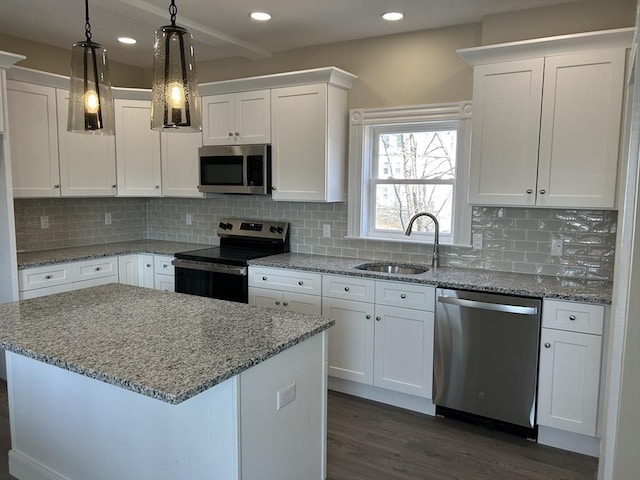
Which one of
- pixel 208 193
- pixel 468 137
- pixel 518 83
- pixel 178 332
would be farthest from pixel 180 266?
pixel 518 83

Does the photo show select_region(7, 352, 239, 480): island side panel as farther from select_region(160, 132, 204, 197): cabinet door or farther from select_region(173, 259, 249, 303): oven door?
select_region(160, 132, 204, 197): cabinet door

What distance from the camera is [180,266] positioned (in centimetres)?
416

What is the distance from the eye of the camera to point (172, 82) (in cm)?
184

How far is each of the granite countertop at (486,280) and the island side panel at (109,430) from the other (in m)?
1.76

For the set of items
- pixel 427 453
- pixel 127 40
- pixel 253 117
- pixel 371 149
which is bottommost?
pixel 427 453

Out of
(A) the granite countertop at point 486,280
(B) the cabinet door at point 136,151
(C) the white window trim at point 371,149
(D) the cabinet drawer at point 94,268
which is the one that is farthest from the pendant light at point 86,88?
(B) the cabinet door at point 136,151

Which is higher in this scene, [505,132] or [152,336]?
[505,132]

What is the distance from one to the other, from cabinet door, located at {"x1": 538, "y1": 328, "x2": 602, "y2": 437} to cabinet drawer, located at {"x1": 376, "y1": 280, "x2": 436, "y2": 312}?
0.71 meters

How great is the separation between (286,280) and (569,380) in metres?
2.00

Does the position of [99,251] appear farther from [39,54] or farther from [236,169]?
[39,54]

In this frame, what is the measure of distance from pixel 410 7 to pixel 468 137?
0.98 meters

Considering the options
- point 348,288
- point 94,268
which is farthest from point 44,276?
point 348,288

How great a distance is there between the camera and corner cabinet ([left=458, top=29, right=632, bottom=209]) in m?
2.77

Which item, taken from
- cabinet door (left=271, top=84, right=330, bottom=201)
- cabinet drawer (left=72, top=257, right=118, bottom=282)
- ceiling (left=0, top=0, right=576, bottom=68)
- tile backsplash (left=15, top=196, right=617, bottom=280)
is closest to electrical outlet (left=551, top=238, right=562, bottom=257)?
tile backsplash (left=15, top=196, right=617, bottom=280)
